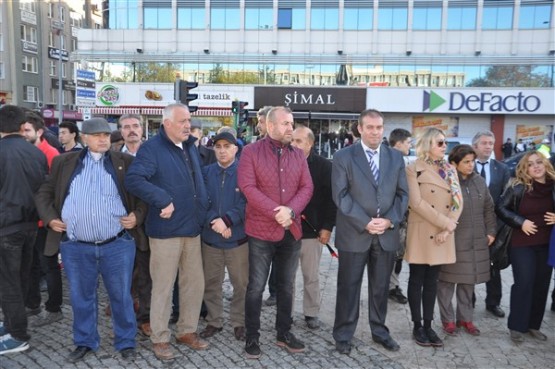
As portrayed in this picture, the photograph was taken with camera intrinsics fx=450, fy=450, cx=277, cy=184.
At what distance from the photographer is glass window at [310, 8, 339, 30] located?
33.0 meters

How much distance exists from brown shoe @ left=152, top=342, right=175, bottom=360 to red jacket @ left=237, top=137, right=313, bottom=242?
124 cm

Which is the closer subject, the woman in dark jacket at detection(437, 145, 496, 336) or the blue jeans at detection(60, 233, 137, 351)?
the blue jeans at detection(60, 233, 137, 351)

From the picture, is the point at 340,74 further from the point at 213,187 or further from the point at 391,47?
the point at 213,187

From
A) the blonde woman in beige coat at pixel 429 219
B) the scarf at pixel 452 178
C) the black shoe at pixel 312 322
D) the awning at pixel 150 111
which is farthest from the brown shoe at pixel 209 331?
the awning at pixel 150 111

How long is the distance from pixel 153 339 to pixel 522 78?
3391 centimetres

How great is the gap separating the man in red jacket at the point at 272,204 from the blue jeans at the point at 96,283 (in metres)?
1.06

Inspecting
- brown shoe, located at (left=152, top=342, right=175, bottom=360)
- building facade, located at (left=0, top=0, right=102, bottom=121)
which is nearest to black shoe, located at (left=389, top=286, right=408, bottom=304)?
brown shoe, located at (left=152, top=342, right=175, bottom=360)

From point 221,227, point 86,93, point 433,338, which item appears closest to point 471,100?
point 86,93

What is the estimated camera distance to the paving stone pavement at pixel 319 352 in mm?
3857

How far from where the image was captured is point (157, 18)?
34156mm

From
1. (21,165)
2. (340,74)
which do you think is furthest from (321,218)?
(340,74)

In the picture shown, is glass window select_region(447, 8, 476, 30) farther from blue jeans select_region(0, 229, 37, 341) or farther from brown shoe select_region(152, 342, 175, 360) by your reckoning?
blue jeans select_region(0, 229, 37, 341)

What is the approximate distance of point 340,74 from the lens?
1294 inches

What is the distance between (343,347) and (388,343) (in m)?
0.44
